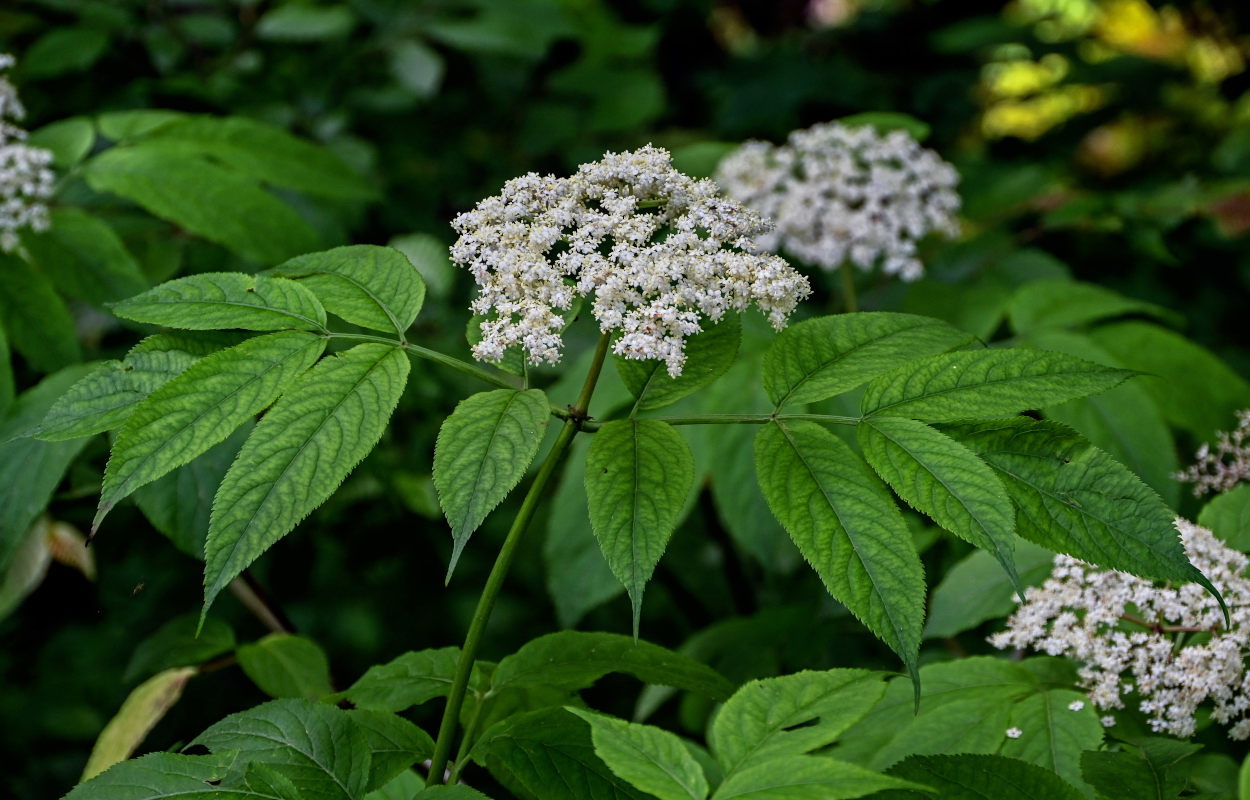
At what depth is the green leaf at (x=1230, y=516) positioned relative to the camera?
1.55 metres

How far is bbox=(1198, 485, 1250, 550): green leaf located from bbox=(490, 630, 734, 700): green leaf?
0.84 meters

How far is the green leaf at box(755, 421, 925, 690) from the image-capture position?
1.08 metres

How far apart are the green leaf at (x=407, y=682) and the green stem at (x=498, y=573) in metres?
0.08

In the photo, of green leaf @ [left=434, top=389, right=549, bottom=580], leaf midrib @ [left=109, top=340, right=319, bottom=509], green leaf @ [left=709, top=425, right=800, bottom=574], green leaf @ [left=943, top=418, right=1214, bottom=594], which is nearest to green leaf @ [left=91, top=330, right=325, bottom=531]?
leaf midrib @ [left=109, top=340, right=319, bottom=509]

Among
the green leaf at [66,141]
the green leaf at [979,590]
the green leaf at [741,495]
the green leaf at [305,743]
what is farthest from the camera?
the green leaf at [66,141]

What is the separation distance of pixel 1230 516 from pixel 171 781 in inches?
62.7

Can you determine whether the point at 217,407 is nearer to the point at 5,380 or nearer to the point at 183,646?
the point at 5,380

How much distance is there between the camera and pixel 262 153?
2.38 metres

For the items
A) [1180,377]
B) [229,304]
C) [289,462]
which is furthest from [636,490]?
[1180,377]

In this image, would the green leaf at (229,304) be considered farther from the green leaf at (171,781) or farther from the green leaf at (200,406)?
the green leaf at (171,781)

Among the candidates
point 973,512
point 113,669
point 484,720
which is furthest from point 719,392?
point 113,669

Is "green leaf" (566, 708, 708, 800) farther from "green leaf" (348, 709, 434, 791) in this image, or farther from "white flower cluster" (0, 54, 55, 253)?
"white flower cluster" (0, 54, 55, 253)

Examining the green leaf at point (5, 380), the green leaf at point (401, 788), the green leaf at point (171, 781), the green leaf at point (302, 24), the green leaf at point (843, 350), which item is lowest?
the green leaf at point (171, 781)

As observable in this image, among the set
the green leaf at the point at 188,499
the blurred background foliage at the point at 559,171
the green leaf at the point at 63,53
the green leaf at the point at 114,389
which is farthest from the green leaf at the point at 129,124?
the green leaf at the point at 114,389
